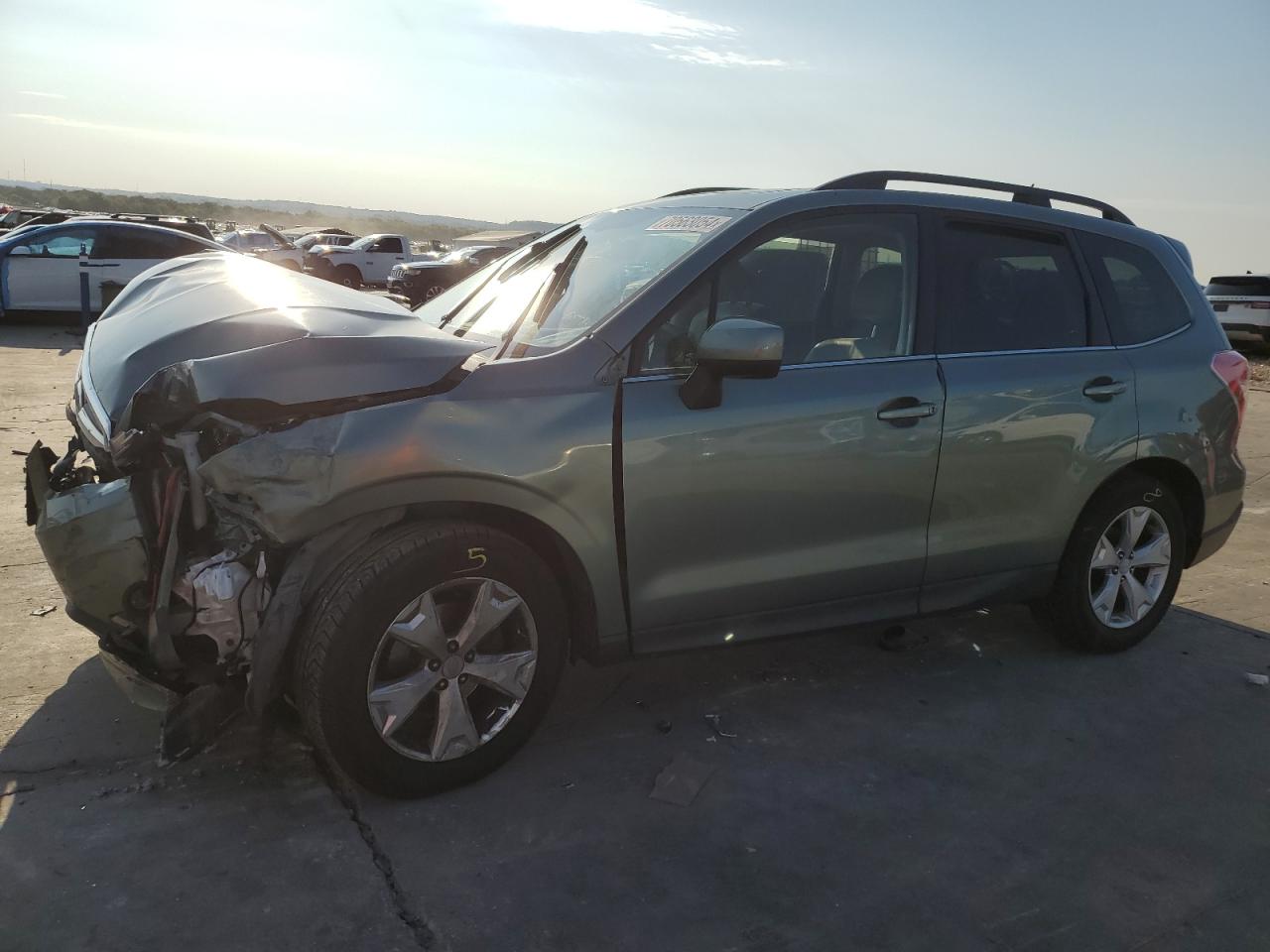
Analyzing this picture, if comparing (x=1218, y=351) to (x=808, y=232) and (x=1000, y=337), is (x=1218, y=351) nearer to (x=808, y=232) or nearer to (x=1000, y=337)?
(x=1000, y=337)

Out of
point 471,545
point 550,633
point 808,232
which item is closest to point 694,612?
point 550,633

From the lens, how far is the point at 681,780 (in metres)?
3.24

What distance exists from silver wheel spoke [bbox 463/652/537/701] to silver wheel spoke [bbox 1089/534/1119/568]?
2.44 m

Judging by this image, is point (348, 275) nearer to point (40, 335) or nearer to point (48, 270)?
point (48, 270)

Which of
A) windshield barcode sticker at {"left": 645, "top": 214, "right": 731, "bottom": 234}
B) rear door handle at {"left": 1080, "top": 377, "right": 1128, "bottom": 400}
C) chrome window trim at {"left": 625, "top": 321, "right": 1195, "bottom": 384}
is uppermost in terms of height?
windshield barcode sticker at {"left": 645, "top": 214, "right": 731, "bottom": 234}

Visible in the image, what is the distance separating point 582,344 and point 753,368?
53 cm

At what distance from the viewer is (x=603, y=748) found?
11.2ft

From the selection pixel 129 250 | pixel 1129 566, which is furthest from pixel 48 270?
pixel 1129 566

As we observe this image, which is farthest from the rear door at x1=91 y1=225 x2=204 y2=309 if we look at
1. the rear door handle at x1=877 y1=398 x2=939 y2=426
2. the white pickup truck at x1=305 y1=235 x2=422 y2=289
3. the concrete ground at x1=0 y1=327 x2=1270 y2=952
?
the rear door handle at x1=877 y1=398 x2=939 y2=426

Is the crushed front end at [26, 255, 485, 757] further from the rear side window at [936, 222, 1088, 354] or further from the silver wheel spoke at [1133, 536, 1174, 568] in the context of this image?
the silver wheel spoke at [1133, 536, 1174, 568]

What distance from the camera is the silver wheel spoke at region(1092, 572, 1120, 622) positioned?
13.9 ft

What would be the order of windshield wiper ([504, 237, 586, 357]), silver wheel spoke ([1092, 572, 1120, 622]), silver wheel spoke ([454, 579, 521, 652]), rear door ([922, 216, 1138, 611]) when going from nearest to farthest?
silver wheel spoke ([454, 579, 521, 652]) → windshield wiper ([504, 237, 586, 357]) → rear door ([922, 216, 1138, 611]) → silver wheel spoke ([1092, 572, 1120, 622])

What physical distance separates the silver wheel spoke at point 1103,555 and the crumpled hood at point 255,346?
266 cm

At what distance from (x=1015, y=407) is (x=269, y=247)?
30.9 meters
